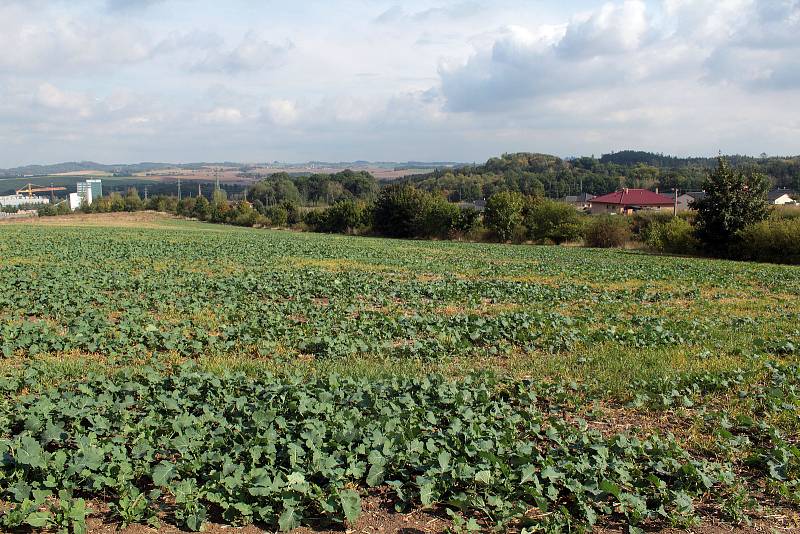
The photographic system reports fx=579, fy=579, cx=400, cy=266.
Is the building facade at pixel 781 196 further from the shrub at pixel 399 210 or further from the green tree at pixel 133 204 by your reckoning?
the green tree at pixel 133 204

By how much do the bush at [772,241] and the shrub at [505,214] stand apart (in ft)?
88.6

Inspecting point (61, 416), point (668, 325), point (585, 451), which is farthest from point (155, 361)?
point (668, 325)

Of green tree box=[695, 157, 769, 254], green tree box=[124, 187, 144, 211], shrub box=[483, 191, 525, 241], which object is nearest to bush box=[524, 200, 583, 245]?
shrub box=[483, 191, 525, 241]

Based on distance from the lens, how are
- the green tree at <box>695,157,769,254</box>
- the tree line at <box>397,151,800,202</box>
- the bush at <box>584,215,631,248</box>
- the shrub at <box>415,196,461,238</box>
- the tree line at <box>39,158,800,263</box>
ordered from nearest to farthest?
the tree line at <box>39,158,800,263</box>, the green tree at <box>695,157,769,254</box>, the bush at <box>584,215,631,248</box>, the shrub at <box>415,196,461,238</box>, the tree line at <box>397,151,800,202</box>

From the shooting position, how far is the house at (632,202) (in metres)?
105

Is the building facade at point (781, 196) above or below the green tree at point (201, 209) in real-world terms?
above

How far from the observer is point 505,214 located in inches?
2603

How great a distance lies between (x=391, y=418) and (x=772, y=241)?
4173 centimetres

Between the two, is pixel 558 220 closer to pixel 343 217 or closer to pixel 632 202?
pixel 343 217

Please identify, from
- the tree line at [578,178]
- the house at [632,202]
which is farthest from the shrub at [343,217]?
the house at [632,202]

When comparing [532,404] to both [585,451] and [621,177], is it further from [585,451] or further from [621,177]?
[621,177]

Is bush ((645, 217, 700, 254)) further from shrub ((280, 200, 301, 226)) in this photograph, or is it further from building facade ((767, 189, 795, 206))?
building facade ((767, 189, 795, 206))

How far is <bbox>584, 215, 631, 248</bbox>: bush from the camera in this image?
55966mm

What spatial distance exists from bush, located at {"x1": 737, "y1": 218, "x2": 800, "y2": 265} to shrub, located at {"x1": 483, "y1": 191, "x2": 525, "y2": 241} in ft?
88.6
